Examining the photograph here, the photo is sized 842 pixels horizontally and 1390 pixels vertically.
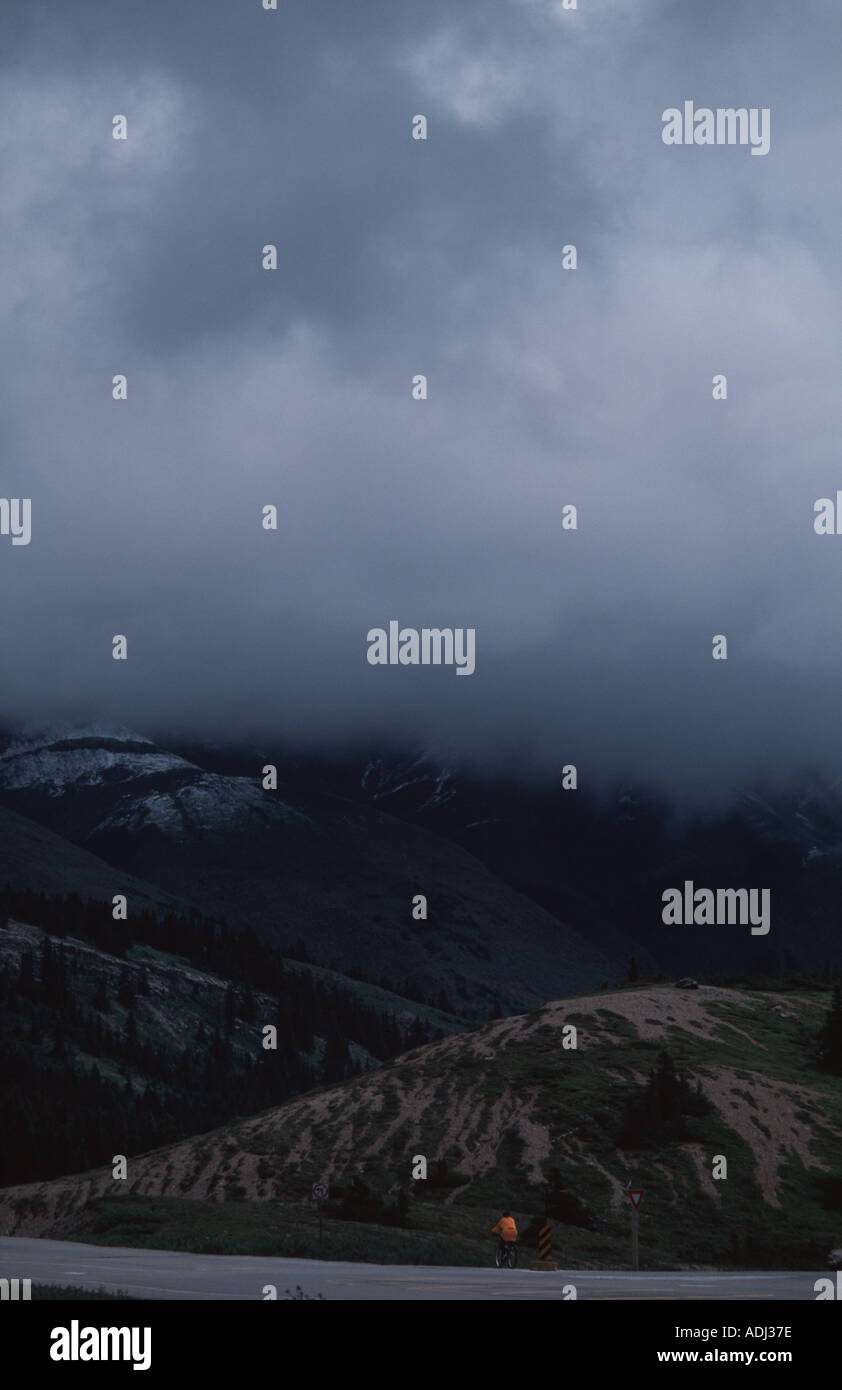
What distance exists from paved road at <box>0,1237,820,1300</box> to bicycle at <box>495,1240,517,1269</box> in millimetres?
2329

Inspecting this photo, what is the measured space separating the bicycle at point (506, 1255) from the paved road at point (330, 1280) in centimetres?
233

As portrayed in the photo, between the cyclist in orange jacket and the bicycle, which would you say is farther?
the bicycle

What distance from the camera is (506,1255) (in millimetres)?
43969

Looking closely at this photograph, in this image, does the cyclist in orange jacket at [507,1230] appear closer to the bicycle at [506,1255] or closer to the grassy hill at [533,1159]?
the bicycle at [506,1255]

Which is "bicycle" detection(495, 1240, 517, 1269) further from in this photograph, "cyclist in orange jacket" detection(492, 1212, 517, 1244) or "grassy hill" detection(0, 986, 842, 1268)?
"grassy hill" detection(0, 986, 842, 1268)

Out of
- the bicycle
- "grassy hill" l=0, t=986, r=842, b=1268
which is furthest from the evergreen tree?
the bicycle

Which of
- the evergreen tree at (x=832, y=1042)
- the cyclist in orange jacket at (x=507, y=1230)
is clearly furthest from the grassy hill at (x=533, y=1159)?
the cyclist in orange jacket at (x=507, y=1230)

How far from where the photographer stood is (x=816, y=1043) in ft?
324

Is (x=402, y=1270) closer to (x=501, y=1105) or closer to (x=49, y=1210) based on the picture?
(x=501, y=1105)

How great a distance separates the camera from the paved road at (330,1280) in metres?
27.8

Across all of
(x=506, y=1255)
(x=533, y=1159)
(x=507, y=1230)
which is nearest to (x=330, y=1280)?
(x=507, y=1230)

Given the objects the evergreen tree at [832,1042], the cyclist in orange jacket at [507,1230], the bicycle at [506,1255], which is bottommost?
the bicycle at [506,1255]

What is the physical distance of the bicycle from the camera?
144 feet
